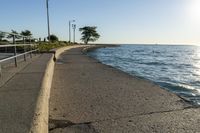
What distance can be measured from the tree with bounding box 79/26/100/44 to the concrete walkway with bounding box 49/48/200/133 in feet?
355

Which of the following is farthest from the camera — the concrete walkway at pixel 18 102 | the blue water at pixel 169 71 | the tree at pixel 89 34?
the tree at pixel 89 34

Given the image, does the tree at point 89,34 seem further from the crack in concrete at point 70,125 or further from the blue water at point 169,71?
the crack in concrete at point 70,125

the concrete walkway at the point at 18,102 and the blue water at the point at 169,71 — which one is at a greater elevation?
the concrete walkway at the point at 18,102

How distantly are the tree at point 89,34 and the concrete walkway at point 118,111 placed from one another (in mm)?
108277

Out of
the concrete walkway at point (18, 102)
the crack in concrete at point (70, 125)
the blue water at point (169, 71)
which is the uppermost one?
the concrete walkway at point (18, 102)

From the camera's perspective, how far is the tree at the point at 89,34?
115m

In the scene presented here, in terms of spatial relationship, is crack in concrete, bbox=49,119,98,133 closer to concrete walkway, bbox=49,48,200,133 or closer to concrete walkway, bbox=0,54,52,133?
concrete walkway, bbox=49,48,200,133

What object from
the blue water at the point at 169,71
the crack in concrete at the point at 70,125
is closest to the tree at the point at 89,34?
the blue water at the point at 169,71

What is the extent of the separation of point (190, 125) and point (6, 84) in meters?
3.98

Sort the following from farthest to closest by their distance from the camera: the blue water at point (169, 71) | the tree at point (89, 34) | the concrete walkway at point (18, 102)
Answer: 1. the tree at point (89, 34)
2. the blue water at point (169, 71)
3. the concrete walkway at point (18, 102)

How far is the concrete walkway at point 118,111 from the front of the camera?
4.45m

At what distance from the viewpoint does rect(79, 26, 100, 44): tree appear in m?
115

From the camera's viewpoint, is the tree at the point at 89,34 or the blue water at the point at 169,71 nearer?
the blue water at the point at 169,71

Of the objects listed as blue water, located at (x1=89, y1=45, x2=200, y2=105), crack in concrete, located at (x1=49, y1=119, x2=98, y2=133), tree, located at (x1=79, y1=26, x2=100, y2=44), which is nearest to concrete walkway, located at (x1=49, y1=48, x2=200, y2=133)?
crack in concrete, located at (x1=49, y1=119, x2=98, y2=133)
